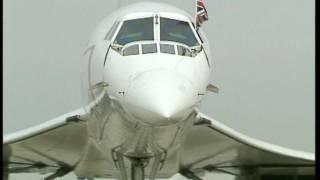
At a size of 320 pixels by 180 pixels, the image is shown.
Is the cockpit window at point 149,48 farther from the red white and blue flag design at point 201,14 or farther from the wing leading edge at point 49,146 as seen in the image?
the wing leading edge at point 49,146

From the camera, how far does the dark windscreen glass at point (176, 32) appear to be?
297 inches

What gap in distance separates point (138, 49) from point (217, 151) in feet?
18.3

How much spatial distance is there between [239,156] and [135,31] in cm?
628

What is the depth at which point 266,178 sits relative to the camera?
1530cm

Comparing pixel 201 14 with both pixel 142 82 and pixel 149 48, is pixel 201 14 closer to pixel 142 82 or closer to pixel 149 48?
pixel 149 48

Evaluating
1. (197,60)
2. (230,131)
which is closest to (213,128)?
(230,131)

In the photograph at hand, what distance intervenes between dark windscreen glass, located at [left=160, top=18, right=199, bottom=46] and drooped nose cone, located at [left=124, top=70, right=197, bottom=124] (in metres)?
0.90

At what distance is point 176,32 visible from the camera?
773 centimetres

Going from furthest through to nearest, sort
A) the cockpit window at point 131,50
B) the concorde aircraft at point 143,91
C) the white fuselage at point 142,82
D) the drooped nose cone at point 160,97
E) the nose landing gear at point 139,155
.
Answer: the nose landing gear at point 139,155
the cockpit window at point 131,50
the concorde aircraft at point 143,91
the white fuselage at point 142,82
the drooped nose cone at point 160,97

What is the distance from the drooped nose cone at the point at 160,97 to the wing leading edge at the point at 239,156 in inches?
152

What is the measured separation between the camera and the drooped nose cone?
6.19 metres

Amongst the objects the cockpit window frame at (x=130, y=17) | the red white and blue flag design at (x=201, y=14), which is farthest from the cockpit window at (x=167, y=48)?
the red white and blue flag design at (x=201, y=14)

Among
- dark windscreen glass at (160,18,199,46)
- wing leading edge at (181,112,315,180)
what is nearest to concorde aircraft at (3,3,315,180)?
dark windscreen glass at (160,18,199,46)

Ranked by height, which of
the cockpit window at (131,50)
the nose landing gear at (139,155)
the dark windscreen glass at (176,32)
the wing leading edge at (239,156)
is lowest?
the wing leading edge at (239,156)
